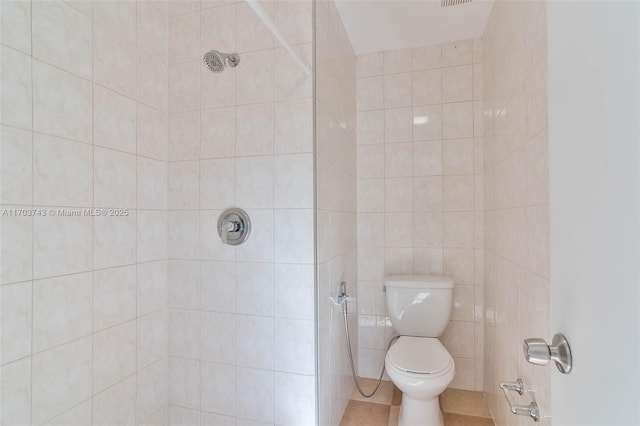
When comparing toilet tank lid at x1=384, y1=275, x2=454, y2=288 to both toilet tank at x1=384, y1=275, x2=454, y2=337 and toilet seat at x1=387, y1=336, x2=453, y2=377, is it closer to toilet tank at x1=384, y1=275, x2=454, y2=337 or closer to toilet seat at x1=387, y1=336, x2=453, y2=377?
toilet tank at x1=384, y1=275, x2=454, y2=337

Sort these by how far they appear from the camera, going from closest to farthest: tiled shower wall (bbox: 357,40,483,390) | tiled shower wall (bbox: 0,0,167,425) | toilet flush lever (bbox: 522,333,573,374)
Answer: toilet flush lever (bbox: 522,333,573,374) < tiled shower wall (bbox: 0,0,167,425) < tiled shower wall (bbox: 357,40,483,390)

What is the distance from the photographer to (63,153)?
1115 millimetres

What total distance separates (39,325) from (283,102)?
4.05ft

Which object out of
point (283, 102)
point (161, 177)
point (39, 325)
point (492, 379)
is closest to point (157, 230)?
point (161, 177)

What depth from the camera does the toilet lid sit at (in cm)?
154

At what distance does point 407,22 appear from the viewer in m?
1.88

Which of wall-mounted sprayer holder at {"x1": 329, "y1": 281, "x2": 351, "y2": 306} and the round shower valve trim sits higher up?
the round shower valve trim

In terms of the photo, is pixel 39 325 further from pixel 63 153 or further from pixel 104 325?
pixel 63 153

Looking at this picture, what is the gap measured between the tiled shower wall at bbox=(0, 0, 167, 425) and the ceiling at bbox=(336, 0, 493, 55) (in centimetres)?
107

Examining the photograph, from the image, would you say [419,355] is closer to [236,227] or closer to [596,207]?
[236,227]

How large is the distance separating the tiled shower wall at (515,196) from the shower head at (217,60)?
1150 mm

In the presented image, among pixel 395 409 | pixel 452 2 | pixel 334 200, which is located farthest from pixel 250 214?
pixel 452 2

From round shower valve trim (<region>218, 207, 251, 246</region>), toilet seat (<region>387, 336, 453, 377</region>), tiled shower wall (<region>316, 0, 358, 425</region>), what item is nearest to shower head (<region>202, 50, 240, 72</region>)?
tiled shower wall (<region>316, 0, 358, 425</region>)

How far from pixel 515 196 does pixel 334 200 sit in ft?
2.77
